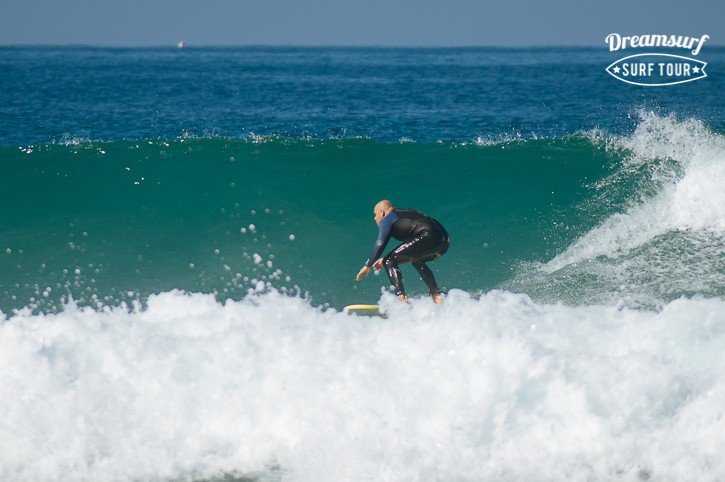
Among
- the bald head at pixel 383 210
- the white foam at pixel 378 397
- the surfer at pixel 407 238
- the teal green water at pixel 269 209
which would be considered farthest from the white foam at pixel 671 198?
the white foam at pixel 378 397

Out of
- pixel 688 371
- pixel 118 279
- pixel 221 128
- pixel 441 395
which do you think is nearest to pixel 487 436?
pixel 441 395

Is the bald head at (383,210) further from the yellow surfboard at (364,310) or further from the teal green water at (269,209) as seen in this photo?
the teal green water at (269,209)

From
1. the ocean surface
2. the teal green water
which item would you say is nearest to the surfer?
the ocean surface

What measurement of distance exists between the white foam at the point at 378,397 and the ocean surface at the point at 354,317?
0.02 m

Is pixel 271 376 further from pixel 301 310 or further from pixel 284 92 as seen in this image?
pixel 284 92

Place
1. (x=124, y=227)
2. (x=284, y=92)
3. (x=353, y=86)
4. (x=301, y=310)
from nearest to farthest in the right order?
(x=301, y=310), (x=124, y=227), (x=284, y=92), (x=353, y=86)

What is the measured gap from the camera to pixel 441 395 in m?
7.53

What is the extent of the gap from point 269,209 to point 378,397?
637 cm

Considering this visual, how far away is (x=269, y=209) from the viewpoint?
13492 mm

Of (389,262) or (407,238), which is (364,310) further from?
(407,238)

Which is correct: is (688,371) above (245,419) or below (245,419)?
above

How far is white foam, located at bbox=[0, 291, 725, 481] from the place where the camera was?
7164 mm

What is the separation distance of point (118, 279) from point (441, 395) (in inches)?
211

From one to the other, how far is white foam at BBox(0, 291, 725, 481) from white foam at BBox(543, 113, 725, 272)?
345 cm
